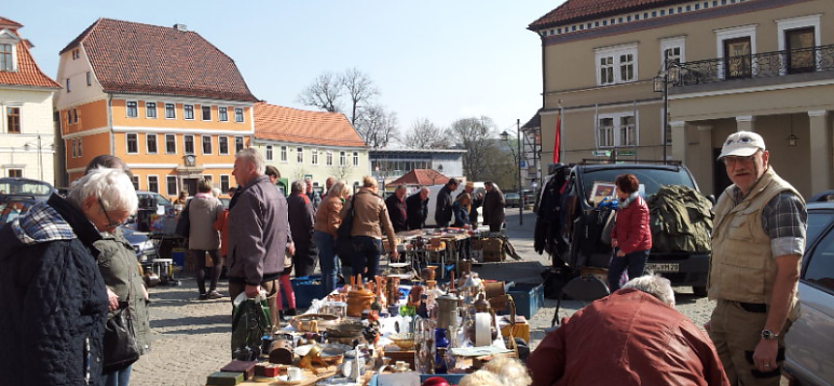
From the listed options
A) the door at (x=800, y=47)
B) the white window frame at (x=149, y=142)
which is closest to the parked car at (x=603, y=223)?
the door at (x=800, y=47)

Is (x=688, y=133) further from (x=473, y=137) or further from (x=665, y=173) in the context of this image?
(x=473, y=137)

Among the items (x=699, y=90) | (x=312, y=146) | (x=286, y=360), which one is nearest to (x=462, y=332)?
(x=286, y=360)

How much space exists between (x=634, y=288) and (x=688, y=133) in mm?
28024

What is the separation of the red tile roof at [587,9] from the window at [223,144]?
29.7 m

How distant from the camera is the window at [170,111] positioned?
53125mm

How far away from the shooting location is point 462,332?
15.5ft

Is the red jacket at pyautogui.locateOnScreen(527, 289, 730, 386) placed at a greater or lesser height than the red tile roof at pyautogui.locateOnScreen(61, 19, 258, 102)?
lesser

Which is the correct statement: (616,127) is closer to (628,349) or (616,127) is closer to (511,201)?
(511,201)

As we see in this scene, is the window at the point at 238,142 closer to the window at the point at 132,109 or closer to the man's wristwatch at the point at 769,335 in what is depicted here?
the window at the point at 132,109

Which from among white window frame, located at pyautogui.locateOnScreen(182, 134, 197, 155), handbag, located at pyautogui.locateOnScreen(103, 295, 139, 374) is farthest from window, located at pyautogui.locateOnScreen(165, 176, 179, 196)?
handbag, located at pyautogui.locateOnScreen(103, 295, 139, 374)

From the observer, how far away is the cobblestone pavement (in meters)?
6.60

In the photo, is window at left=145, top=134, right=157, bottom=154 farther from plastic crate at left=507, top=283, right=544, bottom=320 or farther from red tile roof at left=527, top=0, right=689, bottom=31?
plastic crate at left=507, top=283, right=544, bottom=320

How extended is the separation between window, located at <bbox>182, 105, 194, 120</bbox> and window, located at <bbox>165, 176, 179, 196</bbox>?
4816 mm

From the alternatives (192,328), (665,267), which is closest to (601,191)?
(665,267)
